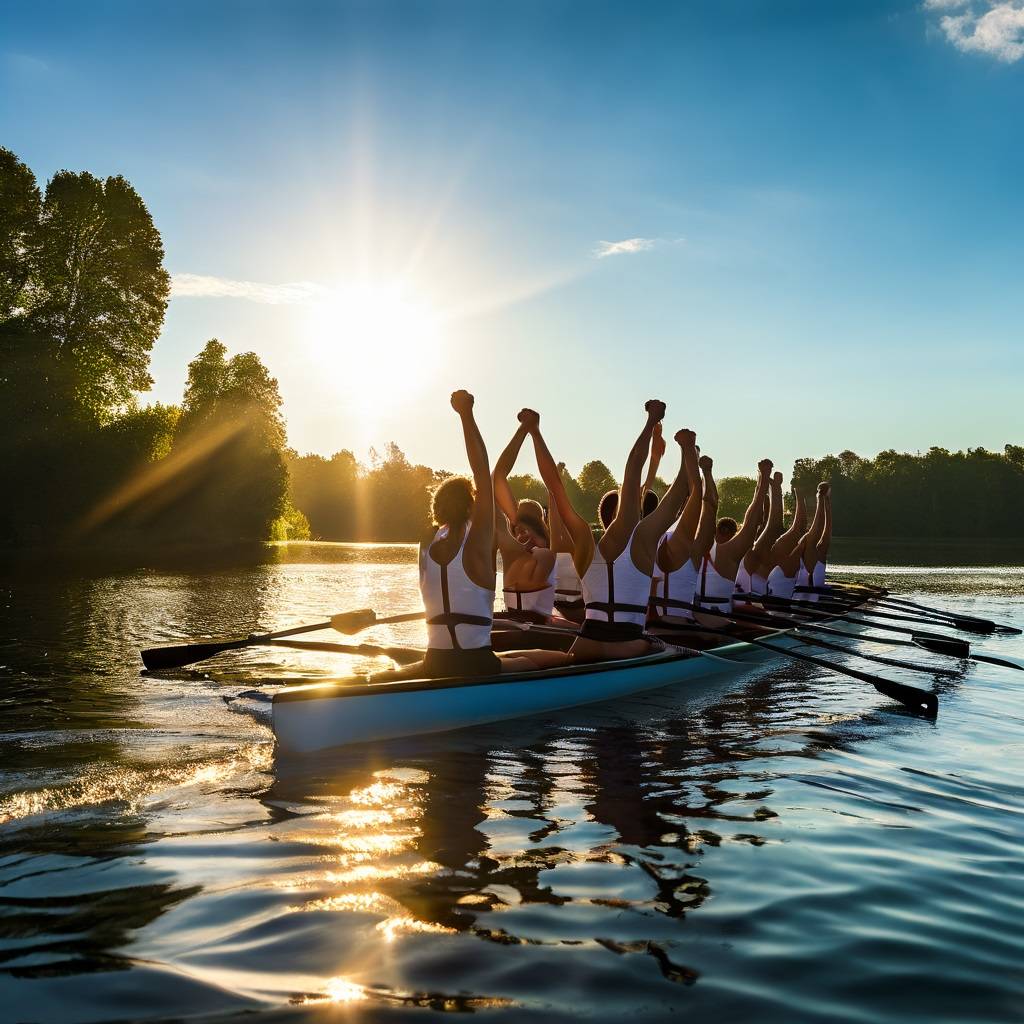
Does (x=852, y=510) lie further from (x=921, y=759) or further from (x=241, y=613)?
(x=921, y=759)

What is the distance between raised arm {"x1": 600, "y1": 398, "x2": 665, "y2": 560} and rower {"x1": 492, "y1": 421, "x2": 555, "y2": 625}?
2.21 m

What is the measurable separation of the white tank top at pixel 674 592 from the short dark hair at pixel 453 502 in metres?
5.12

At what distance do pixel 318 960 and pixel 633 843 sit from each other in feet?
7.34

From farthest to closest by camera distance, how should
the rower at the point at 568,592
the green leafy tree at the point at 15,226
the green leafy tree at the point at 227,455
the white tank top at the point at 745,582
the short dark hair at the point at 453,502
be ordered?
the green leafy tree at the point at 227,455
the green leafy tree at the point at 15,226
the white tank top at the point at 745,582
the rower at the point at 568,592
the short dark hair at the point at 453,502

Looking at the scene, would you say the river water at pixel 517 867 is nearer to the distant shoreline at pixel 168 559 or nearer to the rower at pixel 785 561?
the rower at pixel 785 561

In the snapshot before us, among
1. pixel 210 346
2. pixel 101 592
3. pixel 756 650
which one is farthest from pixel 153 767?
pixel 210 346

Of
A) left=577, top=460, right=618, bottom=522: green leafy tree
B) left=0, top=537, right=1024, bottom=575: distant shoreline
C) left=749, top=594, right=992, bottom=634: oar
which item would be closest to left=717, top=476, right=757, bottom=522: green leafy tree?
left=577, top=460, right=618, bottom=522: green leafy tree

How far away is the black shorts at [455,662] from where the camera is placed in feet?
27.1

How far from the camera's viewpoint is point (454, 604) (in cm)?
803

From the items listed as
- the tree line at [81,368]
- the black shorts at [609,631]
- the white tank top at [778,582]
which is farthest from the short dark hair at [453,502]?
the tree line at [81,368]

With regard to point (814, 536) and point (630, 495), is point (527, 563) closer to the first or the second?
point (630, 495)

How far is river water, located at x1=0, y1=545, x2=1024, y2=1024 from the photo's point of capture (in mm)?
3502

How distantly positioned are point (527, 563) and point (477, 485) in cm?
414

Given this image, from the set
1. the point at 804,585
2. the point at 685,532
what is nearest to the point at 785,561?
the point at 804,585
